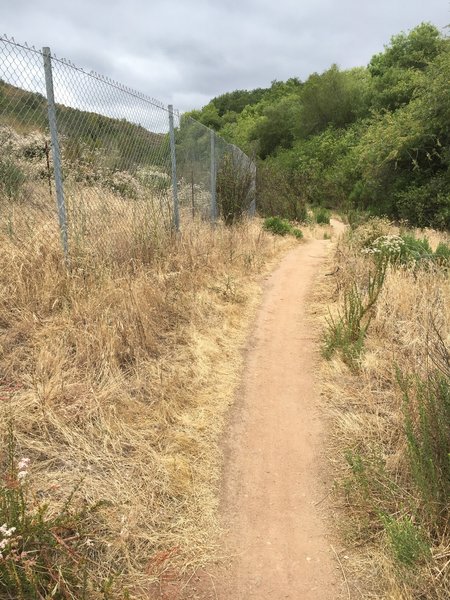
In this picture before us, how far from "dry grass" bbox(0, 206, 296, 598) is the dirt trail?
0.50ft

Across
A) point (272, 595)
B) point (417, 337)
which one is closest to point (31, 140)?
point (417, 337)

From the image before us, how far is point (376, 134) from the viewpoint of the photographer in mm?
16172

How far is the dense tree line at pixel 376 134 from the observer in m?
14.3

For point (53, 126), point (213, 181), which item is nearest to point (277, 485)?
point (53, 126)

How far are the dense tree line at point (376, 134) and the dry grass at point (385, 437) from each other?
32.0 feet

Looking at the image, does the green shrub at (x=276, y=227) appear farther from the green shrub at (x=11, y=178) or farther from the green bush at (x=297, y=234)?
the green shrub at (x=11, y=178)

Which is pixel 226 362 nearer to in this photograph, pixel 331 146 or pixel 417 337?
pixel 417 337

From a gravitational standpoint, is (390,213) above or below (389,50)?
below

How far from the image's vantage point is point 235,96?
67.6 m

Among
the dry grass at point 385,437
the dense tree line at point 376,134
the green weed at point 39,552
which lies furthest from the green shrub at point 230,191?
the green weed at point 39,552

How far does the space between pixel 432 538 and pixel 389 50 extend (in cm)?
3070

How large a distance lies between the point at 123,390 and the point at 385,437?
1.86 m

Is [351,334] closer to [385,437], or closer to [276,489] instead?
[385,437]

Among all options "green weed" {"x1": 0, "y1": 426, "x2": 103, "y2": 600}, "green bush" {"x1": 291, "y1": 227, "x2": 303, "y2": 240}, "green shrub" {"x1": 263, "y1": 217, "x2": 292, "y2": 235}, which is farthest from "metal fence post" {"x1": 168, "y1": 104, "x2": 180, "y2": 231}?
"green bush" {"x1": 291, "y1": 227, "x2": 303, "y2": 240}
